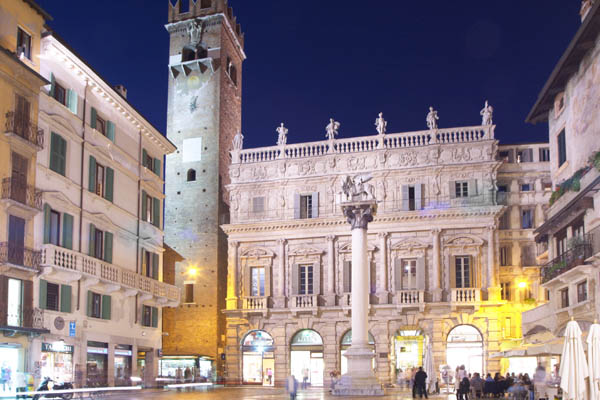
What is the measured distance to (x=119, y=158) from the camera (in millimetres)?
36500

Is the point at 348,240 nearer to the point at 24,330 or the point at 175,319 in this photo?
the point at 175,319

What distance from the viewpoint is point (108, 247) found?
114 feet

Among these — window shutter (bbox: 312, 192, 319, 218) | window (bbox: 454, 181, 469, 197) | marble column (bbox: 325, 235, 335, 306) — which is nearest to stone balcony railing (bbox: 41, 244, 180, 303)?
marble column (bbox: 325, 235, 335, 306)

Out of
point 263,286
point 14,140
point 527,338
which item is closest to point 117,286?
point 14,140

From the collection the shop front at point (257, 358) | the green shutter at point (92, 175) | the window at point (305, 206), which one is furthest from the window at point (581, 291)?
the shop front at point (257, 358)

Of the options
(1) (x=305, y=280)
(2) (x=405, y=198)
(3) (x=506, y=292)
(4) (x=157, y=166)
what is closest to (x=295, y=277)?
(1) (x=305, y=280)

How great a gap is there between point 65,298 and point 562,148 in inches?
874

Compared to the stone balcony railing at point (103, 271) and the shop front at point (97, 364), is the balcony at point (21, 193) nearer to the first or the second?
the stone balcony railing at point (103, 271)

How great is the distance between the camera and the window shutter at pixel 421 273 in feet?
153

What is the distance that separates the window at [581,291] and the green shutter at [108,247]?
66.7 feet

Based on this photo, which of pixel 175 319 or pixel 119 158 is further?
pixel 175 319

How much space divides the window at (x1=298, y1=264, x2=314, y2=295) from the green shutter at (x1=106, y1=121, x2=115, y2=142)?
17723 mm

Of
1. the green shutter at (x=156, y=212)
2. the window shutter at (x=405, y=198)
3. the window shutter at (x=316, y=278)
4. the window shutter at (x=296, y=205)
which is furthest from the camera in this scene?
the window shutter at (x=296, y=205)

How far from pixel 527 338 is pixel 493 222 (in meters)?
9.53
